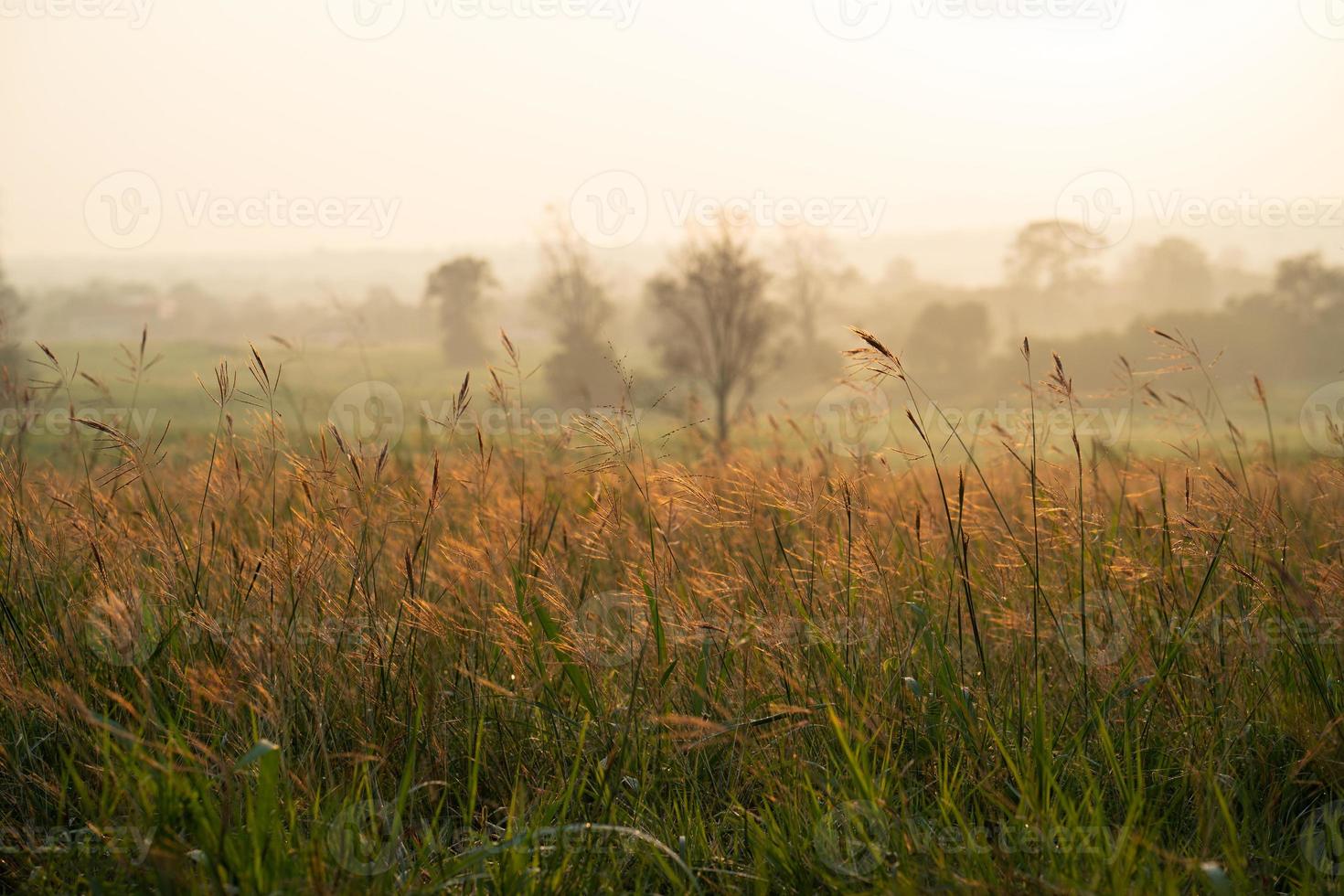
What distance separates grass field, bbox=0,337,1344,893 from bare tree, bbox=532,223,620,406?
21995mm

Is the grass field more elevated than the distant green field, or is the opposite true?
the distant green field

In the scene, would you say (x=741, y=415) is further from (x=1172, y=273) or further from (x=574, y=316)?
(x=1172, y=273)

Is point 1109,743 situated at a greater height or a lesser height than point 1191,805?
greater

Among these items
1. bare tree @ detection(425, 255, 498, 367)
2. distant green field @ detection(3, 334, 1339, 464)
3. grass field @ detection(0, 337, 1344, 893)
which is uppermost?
bare tree @ detection(425, 255, 498, 367)

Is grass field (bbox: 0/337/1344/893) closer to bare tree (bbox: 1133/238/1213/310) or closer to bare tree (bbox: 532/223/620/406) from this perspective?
bare tree (bbox: 532/223/620/406)

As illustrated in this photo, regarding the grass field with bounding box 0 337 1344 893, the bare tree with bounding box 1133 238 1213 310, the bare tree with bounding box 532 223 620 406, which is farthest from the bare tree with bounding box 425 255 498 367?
the grass field with bounding box 0 337 1344 893

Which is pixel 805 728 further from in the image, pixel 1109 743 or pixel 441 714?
pixel 441 714

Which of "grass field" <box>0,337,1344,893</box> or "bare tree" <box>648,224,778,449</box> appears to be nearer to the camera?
"grass field" <box>0,337,1344,893</box>

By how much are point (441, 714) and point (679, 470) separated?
87 centimetres

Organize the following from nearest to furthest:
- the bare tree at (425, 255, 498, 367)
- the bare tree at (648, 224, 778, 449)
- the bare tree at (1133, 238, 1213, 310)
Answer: the bare tree at (648, 224, 778, 449) < the bare tree at (425, 255, 498, 367) < the bare tree at (1133, 238, 1213, 310)

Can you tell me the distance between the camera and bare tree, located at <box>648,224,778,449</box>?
67.6ft

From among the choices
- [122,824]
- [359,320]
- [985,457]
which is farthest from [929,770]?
[359,320]

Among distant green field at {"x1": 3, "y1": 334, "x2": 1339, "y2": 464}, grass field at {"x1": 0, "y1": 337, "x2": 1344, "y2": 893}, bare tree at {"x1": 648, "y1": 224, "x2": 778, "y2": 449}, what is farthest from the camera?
bare tree at {"x1": 648, "y1": 224, "x2": 778, "y2": 449}

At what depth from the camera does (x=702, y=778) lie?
7.01ft
